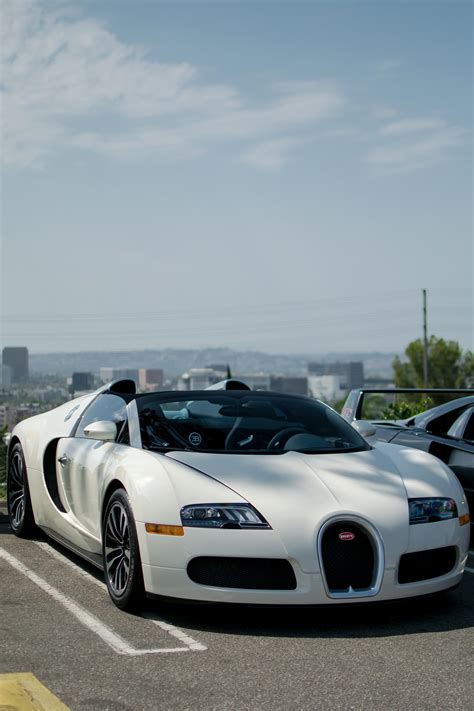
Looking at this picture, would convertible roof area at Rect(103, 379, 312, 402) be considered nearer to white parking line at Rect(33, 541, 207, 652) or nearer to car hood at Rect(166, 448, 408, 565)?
car hood at Rect(166, 448, 408, 565)

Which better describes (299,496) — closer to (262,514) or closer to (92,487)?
Result: (262,514)

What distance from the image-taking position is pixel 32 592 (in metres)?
5.93

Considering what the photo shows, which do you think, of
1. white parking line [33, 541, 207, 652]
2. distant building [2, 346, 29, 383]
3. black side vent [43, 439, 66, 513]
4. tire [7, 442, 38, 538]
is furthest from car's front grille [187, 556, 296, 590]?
distant building [2, 346, 29, 383]

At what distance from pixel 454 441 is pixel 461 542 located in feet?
9.14

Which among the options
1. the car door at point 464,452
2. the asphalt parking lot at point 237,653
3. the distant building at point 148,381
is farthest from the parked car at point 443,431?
the asphalt parking lot at point 237,653

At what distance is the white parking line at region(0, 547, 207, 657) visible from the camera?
4.56 m

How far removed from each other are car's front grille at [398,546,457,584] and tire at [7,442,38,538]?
11.9 ft

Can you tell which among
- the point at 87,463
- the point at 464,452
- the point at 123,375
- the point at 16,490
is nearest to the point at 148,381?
the point at 16,490

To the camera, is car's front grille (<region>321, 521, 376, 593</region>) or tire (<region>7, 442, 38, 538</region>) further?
tire (<region>7, 442, 38, 538</region>)

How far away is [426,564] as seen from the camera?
524 centimetres

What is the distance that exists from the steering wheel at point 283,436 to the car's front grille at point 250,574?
1.20 meters

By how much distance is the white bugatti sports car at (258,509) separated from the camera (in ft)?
16.3

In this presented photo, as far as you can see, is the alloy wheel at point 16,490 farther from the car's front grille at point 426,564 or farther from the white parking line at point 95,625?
the car's front grille at point 426,564

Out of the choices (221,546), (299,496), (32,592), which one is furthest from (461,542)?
(32,592)
